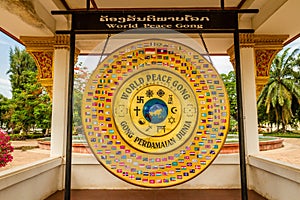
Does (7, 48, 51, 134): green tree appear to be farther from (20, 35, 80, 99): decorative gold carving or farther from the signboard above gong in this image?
the signboard above gong

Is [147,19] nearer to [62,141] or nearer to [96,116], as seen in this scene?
[96,116]

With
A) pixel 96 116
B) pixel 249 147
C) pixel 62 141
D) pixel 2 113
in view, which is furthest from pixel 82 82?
pixel 2 113

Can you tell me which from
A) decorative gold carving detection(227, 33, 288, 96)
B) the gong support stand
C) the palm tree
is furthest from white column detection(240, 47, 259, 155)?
the palm tree

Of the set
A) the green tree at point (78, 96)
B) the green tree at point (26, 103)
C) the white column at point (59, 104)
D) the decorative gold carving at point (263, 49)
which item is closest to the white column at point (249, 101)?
the decorative gold carving at point (263, 49)

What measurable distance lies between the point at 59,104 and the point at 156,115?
168 centimetres

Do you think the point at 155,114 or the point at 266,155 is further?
the point at 266,155

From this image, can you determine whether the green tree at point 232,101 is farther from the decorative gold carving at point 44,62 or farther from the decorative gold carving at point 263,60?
the decorative gold carving at point 44,62

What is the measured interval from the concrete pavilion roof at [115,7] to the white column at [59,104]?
0.97 ft

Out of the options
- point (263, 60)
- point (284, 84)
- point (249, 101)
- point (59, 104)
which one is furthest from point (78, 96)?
point (284, 84)

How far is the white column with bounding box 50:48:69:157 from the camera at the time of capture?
8.98 ft

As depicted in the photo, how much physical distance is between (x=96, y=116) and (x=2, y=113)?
31.2ft

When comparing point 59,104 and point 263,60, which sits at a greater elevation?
point 263,60

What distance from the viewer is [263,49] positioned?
298 centimetres

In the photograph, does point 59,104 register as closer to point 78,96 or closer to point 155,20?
→ point 78,96
